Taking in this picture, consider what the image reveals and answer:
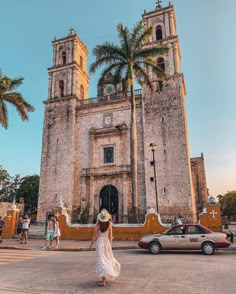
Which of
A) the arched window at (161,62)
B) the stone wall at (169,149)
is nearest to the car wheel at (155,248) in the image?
the stone wall at (169,149)

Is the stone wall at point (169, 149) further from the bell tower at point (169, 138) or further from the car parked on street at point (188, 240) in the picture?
the car parked on street at point (188, 240)

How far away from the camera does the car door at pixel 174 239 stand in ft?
29.5

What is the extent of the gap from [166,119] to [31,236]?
14.1m

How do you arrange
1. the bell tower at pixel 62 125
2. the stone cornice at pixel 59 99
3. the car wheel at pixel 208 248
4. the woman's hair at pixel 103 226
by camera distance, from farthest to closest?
the stone cornice at pixel 59 99 → the bell tower at pixel 62 125 → the car wheel at pixel 208 248 → the woman's hair at pixel 103 226

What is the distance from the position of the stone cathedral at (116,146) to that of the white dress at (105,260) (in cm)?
1449

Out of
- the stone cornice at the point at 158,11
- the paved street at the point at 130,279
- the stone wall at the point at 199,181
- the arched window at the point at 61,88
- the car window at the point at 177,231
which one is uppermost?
the stone cornice at the point at 158,11

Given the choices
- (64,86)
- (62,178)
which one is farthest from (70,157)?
(64,86)

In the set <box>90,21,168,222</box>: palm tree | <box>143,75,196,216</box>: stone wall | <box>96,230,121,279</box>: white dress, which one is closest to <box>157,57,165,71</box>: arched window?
<box>143,75,196,216</box>: stone wall

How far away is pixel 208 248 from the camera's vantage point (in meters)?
8.74

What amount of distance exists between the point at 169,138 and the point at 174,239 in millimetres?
12927

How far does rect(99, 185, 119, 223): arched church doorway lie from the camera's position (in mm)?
21703

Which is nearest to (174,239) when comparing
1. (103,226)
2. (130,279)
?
(130,279)

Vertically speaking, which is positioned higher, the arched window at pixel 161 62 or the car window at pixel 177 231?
the arched window at pixel 161 62

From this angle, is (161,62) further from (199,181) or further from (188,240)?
(188,240)
